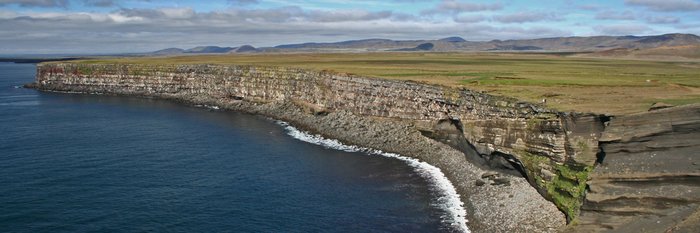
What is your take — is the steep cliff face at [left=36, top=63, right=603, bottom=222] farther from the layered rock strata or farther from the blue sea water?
the blue sea water

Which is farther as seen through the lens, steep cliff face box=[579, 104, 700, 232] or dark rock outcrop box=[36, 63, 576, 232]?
dark rock outcrop box=[36, 63, 576, 232]

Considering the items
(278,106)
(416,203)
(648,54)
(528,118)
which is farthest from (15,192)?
(648,54)

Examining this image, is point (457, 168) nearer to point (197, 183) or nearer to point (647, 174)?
point (647, 174)

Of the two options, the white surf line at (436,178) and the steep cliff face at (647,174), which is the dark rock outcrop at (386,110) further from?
the steep cliff face at (647,174)

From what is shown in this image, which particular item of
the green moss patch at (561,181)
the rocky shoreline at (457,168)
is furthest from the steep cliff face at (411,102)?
the rocky shoreline at (457,168)

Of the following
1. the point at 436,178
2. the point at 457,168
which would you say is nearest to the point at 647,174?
the point at 436,178

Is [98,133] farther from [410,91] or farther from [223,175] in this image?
[410,91]

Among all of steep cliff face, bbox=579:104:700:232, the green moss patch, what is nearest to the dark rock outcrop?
the green moss patch
